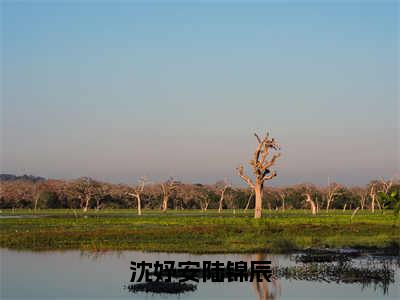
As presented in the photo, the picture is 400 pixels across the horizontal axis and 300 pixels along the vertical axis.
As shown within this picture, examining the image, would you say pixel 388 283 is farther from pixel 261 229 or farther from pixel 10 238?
pixel 10 238

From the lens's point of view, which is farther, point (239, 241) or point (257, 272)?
point (239, 241)

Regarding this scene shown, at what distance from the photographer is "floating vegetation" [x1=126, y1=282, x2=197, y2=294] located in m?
19.0

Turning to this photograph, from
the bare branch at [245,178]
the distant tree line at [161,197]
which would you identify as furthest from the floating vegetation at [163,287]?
the distant tree line at [161,197]

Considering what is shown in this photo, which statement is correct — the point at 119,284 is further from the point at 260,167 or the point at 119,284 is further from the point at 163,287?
the point at 260,167

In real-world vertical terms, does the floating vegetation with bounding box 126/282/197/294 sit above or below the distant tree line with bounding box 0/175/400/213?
below

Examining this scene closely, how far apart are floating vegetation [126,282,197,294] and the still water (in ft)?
0.91

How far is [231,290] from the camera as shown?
1955 cm

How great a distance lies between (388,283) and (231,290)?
6.00m

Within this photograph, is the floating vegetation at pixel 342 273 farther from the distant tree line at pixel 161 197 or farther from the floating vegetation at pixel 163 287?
the distant tree line at pixel 161 197

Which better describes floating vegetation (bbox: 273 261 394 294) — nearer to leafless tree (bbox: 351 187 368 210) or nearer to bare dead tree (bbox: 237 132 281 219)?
bare dead tree (bbox: 237 132 281 219)

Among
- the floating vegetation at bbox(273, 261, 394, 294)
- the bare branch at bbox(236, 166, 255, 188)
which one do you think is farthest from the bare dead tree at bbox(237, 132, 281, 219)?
the floating vegetation at bbox(273, 261, 394, 294)

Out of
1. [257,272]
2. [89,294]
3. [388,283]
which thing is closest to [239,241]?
[257,272]

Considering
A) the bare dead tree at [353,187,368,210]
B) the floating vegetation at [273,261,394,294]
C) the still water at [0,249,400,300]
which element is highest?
the bare dead tree at [353,187,368,210]

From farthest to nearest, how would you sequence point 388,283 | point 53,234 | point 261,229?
1. point 261,229
2. point 53,234
3. point 388,283
